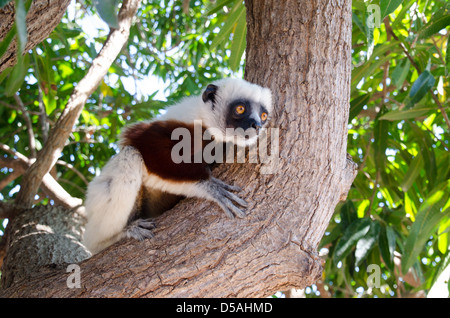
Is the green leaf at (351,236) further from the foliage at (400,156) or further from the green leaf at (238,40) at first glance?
the green leaf at (238,40)

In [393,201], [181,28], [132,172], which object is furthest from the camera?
[181,28]

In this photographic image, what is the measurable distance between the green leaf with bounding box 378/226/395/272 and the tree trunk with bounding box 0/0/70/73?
10.9 feet

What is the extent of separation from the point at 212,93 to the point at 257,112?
0.45m

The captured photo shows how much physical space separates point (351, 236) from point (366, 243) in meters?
0.16

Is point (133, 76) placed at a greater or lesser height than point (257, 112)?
greater

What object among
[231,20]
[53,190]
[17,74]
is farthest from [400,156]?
[17,74]

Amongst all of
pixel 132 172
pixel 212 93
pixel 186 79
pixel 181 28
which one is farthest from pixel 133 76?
pixel 132 172

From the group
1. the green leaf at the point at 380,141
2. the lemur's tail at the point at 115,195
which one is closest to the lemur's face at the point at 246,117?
the lemur's tail at the point at 115,195

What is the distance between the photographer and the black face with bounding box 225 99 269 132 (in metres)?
2.95

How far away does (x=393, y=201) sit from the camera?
4.68 m

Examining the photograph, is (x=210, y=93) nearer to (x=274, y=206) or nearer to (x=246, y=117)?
(x=246, y=117)

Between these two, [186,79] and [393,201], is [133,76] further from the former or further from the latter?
[393,201]

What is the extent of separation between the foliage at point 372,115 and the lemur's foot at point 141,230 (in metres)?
1.15
